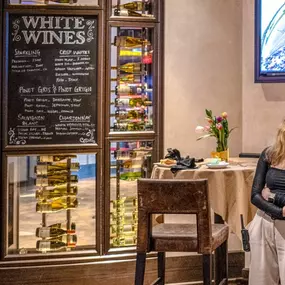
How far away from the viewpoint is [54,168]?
418 centimetres

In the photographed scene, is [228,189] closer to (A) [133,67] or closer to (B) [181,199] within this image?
(B) [181,199]

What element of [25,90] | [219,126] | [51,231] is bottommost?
[51,231]

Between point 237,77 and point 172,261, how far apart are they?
160cm

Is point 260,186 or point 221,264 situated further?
point 221,264

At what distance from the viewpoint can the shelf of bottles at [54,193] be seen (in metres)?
4.14

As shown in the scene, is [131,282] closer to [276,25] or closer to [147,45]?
[147,45]

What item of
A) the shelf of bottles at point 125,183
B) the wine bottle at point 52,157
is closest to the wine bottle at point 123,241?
the shelf of bottles at point 125,183

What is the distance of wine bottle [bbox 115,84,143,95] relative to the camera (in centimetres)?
422

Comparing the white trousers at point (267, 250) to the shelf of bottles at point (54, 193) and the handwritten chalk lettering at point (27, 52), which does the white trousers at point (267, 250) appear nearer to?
the shelf of bottles at point (54, 193)

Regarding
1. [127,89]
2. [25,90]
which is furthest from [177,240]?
[25,90]

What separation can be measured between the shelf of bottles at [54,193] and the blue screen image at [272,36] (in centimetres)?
171

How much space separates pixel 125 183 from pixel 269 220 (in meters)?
1.64

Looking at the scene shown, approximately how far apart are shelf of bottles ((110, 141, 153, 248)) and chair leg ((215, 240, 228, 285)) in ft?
3.22

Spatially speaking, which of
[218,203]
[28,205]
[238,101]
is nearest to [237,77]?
[238,101]
